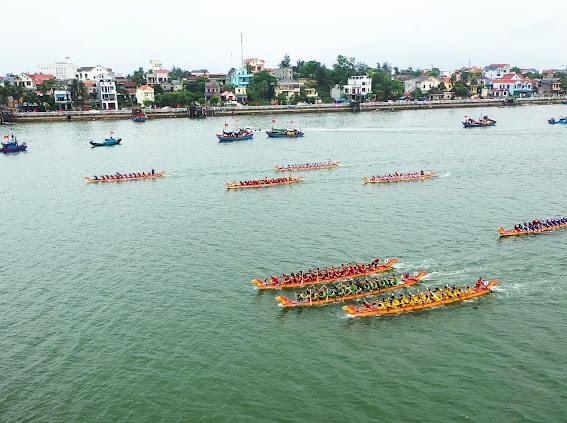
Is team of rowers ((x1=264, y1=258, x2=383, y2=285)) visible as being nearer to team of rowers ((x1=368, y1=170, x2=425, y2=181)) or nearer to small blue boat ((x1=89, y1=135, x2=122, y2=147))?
team of rowers ((x1=368, y1=170, x2=425, y2=181))

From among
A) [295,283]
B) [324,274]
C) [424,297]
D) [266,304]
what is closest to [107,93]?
[295,283]

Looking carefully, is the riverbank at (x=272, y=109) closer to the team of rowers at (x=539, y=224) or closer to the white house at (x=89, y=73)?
the white house at (x=89, y=73)

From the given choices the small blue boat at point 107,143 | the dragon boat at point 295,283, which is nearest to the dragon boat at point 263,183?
the dragon boat at point 295,283

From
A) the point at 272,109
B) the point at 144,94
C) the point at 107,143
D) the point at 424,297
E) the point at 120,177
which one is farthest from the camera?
the point at 144,94

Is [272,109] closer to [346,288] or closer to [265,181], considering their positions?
[265,181]

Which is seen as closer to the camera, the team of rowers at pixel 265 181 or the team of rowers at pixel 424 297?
the team of rowers at pixel 424 297

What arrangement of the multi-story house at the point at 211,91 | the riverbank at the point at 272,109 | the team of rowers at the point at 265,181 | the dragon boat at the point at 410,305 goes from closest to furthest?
1. the dragon boat at the point at 410,305
2. the team of rowers at the point at 265,181
3. the riverbank at the point at 272,109
4. the multi-story house at the point at 211,91
